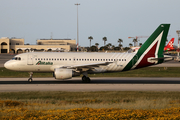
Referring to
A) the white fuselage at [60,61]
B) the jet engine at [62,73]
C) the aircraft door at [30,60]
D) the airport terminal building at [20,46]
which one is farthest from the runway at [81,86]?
the airport terminal building at [20,46]

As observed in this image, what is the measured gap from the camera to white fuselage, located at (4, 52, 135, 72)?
32375 mm

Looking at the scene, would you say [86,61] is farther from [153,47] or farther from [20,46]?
[20,46]

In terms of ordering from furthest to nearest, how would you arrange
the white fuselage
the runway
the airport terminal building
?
the airport terminal building < the white fuselage < the runway

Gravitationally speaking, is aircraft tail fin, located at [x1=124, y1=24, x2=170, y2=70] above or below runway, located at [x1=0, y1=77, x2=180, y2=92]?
above

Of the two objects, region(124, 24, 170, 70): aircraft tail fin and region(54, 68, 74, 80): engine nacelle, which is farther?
region(124, 24, 170, 70): aircraft tail fin

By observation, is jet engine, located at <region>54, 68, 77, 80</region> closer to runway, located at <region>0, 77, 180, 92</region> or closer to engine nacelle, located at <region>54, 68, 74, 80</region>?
engine nacelle, located at <region>54, 68, 74, 80</region>

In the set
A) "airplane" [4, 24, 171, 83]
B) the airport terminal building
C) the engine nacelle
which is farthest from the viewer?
the airport terminal building

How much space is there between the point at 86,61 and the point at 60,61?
3429mm

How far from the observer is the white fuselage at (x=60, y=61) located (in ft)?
106

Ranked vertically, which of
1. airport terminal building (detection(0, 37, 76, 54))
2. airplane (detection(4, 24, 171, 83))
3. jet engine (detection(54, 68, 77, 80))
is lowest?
jet engine (detection(54, 68, 77, 80))

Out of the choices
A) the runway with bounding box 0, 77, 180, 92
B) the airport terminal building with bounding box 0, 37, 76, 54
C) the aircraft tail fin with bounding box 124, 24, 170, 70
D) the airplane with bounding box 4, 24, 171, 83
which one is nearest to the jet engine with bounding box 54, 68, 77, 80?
the airplane with bounding box 4, 24, 171, 83

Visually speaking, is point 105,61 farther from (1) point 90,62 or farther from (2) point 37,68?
(2) point 37,68

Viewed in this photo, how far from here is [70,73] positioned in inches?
1212

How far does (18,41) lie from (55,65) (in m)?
138
